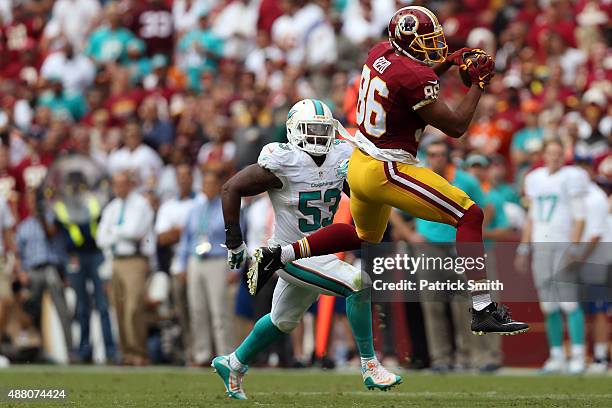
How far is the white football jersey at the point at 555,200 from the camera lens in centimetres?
1212

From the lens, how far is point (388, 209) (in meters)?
8.56

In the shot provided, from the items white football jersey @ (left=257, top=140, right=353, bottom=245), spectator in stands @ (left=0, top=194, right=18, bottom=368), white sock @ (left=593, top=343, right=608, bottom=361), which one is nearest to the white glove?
white football jersey @ (left=257, top=140, right=353, bottom=245)

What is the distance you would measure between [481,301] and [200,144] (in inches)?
310

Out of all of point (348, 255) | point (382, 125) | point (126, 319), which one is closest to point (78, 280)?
point (126, 319)

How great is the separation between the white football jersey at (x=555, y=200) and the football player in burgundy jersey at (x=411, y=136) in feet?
13.1

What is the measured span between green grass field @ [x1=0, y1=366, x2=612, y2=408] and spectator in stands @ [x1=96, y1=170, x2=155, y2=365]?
892 mm

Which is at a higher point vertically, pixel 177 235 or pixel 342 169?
pixel 342 169

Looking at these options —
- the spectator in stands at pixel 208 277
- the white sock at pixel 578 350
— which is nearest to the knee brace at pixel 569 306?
the white sock at pixel 578 350

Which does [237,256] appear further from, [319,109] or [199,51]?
[199,51]

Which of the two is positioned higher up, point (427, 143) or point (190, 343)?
point (427, 143)

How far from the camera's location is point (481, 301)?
803cm

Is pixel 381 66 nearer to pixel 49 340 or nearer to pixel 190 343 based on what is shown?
pixel 190 343

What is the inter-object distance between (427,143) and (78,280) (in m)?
4.15

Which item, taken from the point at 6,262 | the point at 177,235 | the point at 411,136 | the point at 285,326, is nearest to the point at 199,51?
the point at 177,235
